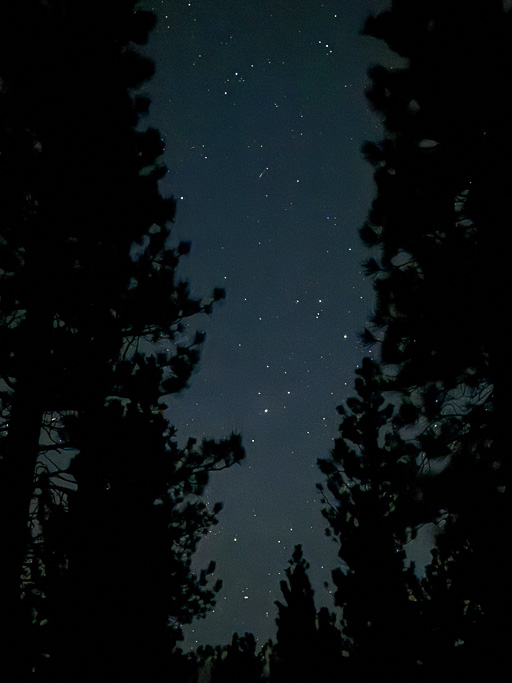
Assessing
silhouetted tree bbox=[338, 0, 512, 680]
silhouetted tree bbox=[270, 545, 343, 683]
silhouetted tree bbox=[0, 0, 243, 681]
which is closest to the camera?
silhouetted tree bbox=[0, 0, 243, 681]

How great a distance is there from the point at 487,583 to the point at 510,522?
781mm

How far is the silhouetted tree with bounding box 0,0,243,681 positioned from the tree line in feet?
0.10

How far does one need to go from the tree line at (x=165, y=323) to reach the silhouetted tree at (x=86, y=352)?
1.2 inches

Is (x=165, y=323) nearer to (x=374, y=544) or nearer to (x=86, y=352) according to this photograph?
(x=86, y=352)

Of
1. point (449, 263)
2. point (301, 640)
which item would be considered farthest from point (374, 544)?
point (449, 263)

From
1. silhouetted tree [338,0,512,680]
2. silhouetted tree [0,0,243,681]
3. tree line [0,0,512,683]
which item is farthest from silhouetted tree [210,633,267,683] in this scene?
silhouetted tree [338,0,512,680]

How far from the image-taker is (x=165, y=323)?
26.5 ft

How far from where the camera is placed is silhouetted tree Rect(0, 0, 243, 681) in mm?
5195

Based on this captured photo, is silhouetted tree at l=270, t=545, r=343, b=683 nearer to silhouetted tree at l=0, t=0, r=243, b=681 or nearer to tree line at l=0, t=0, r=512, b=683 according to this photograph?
tree line at l=0, t=0, r=512, b=683

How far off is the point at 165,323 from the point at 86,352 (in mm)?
1545

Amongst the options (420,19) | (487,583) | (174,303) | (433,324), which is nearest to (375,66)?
(420,19)

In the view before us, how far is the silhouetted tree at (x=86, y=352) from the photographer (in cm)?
520

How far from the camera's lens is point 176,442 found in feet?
28.1

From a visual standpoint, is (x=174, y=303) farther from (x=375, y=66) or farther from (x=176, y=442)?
(x=375, y=66)
